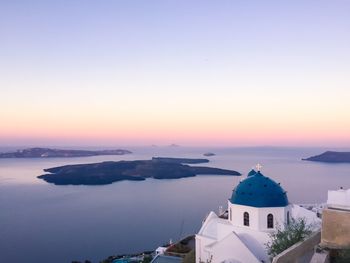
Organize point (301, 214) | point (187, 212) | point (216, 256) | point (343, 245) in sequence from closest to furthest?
point (343, 245)
point (216, 256)
point (301, 214)
point (187, 212)

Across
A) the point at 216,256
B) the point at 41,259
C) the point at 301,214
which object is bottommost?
the point at 41,259

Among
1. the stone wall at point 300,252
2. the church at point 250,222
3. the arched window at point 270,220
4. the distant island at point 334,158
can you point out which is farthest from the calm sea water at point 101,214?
the distant island at point 334,158

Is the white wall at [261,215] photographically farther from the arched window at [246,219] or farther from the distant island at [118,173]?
the distant island at [118,173]

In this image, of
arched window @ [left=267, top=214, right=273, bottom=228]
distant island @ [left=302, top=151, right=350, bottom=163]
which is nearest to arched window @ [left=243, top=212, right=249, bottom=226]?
arched window @ [left=267, top=214, right=273, bottom=228]

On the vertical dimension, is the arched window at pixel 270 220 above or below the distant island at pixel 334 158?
above

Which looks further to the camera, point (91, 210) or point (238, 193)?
point (91, 210)

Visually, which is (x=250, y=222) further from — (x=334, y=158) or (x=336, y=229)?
(x=334, y=158)

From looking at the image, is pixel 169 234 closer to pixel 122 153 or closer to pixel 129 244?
pixel 129 244

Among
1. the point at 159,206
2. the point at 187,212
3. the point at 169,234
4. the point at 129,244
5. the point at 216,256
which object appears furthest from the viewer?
the point at 159,206

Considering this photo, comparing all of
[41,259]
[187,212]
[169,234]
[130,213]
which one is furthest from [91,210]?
[41,259]
